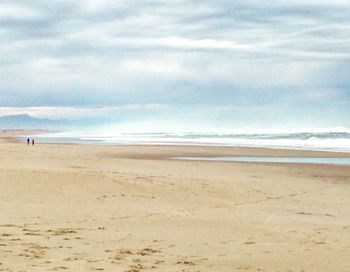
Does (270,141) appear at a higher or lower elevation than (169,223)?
higher

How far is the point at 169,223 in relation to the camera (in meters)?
11.7

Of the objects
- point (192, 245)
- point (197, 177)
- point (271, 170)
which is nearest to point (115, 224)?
point (192, 245)

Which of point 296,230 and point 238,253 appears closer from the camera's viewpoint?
point 238,253

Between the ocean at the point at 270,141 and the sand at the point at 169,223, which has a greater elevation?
the ocean at the point at 270,141

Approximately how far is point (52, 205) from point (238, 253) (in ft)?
19.1

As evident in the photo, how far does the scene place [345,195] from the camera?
1703 centimetres

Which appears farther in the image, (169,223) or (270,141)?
(270,141)

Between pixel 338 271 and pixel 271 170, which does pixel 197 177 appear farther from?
pixel 338 271

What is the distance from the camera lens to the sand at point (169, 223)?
843 cm

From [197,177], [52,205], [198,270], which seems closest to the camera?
[198,270]

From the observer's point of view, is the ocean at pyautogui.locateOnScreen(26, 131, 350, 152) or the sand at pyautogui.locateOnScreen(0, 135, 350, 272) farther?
the ocean at pyautogui.locateOnScreen(26, 131, 350, 152)

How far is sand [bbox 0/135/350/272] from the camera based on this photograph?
8.43 meters

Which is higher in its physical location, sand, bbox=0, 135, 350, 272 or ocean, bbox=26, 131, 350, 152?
ocean, bbox=26, 131, 350, 152

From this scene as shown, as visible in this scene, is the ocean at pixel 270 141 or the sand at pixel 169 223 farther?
the ocean at pixel 270 141
